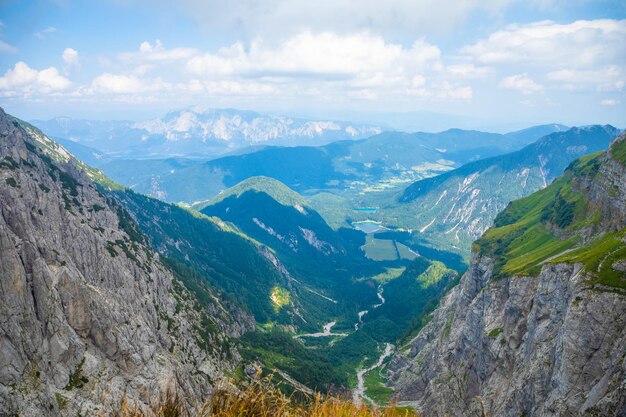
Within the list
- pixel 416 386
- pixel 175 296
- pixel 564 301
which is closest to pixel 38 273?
pixel 175 296

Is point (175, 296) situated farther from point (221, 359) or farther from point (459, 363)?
point (459, 363)

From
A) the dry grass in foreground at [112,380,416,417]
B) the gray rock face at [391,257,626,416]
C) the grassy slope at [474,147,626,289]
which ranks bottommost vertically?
the gray rock face at [391,257,626,416]

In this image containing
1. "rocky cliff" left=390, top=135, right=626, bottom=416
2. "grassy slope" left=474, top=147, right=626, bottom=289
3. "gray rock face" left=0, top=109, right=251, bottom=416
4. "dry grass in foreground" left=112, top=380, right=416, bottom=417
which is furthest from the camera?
"grassy slope" left=474, top=147, right=626, bottom=289

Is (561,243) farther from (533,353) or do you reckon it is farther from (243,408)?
(243,408)

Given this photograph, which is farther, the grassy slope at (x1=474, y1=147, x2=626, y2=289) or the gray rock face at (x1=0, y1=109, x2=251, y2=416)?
the grassy slope at (x1=474, y1=147, x2=626, y2=289)

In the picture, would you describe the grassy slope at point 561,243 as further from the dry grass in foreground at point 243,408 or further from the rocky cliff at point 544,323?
the dry grass in foreground at point 243,408

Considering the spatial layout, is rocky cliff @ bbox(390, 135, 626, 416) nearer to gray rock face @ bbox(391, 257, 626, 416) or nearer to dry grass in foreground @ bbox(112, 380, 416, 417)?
gray rock face @ bbox(391, 257, 626, 416)

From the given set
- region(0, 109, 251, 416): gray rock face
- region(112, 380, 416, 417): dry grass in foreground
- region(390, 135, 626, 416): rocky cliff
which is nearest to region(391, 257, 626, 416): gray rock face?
region(390, 135, 626, 416): rocky cliff
